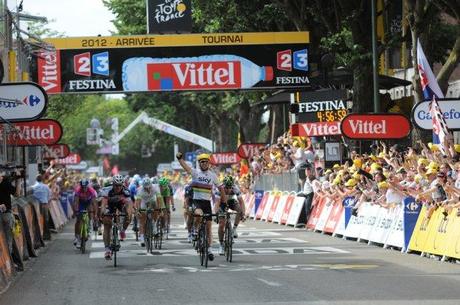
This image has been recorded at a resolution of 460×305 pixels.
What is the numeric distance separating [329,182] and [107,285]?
15280 mm

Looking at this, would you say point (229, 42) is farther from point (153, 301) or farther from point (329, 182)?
point (153, 301)

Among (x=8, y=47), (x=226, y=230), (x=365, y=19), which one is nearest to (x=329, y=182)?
(x=365, y=19)

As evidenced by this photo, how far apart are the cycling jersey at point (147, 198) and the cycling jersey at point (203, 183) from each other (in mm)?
4144

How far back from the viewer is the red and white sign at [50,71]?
34.0 meters

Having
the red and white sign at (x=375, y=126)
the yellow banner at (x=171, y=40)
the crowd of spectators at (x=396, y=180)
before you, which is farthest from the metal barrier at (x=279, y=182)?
the red and white sign at (x=375, y=126)

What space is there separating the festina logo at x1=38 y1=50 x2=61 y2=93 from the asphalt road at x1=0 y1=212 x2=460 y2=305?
10463mm

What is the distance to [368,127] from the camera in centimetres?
2592

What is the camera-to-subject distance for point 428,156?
74.2ft

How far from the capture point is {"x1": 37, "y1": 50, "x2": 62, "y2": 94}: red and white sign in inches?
1340

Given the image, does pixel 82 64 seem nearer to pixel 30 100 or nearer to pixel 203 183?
pixel 30 100

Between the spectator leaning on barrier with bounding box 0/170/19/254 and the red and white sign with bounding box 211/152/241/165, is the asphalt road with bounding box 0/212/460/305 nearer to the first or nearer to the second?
the spectator leaning on barrier with bounding box 0/170/19/254

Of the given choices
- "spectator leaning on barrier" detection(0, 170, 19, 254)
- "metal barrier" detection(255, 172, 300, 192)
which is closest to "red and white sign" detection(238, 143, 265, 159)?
"metal barrier" detection(255, 172, 300, 192)

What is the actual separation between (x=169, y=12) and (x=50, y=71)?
431 cm

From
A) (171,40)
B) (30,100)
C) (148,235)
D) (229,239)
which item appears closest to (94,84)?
(171,40)
